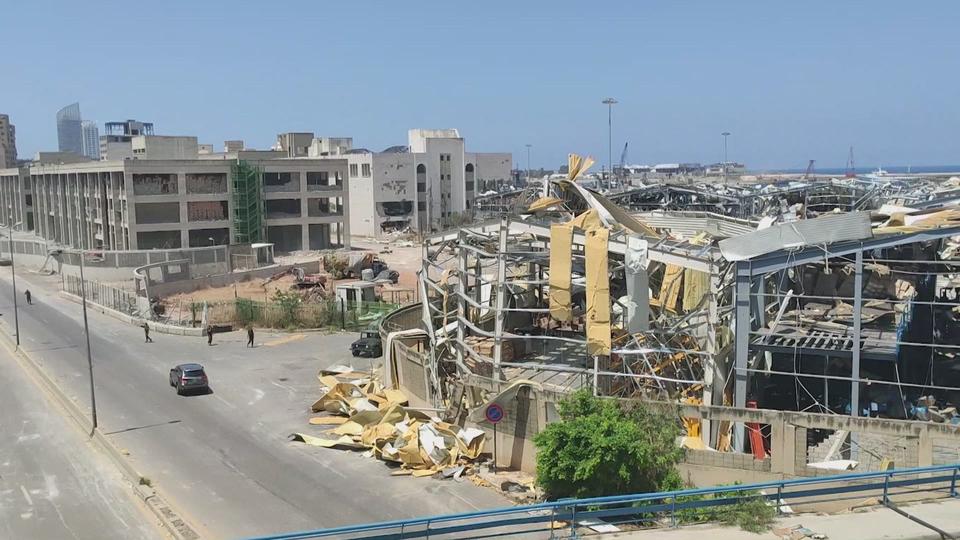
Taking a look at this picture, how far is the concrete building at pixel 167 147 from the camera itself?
95875mm

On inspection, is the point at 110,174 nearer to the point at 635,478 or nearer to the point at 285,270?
the point at 285,270

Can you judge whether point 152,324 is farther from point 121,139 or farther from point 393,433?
point 121,139

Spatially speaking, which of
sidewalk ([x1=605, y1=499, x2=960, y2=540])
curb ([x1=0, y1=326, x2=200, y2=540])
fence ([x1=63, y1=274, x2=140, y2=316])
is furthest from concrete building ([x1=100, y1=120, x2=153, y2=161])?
sidewalk ([x1=605, y1=499, x2=960, y2=540])

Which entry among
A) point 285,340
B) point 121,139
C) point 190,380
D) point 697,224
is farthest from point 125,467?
point 121,139

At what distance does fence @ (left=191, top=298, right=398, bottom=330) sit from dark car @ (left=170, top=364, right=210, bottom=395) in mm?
14125

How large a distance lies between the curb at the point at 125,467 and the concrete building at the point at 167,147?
5889 centimetres

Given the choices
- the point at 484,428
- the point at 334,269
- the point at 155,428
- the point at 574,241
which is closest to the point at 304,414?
the point at 155,428

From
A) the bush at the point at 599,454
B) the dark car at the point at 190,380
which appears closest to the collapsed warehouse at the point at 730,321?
the bush at the point at 599,454

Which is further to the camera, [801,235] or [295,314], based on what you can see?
[295,314]

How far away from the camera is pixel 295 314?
50.1 m

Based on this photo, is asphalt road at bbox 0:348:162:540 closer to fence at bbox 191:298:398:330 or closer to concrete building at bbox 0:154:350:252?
fence at bbox 191:298:398:330

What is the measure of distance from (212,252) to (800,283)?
5234 centimetres

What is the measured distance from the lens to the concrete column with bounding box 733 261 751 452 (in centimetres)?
2406

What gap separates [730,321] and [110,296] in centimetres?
4763
